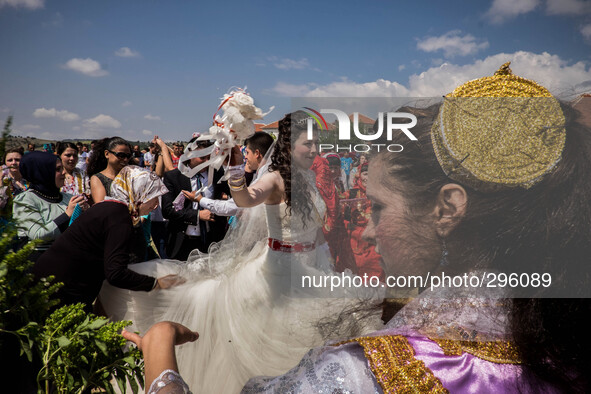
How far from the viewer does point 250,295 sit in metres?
2.68

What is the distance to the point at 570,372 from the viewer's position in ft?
2.86

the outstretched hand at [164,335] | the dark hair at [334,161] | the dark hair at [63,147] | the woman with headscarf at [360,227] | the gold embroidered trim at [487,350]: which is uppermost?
the dark hair at [63,147]

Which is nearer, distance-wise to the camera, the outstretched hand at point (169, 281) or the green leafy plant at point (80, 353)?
the green leafy plant at point (80, 353)

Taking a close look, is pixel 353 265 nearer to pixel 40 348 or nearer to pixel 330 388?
pixel 330 388

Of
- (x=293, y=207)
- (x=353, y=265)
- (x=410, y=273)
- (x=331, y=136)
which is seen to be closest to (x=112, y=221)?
(x=293, y=207)

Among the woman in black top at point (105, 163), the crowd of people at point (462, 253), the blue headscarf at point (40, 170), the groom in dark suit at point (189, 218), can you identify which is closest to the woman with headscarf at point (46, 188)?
the blue headscarf at point (40, 170)

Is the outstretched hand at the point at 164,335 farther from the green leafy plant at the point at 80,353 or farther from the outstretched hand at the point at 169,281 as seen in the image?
the outstretched hand at the point at 169,281

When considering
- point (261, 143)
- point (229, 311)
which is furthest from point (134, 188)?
point (261, 143)

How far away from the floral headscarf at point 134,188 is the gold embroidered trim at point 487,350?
93.9 inches

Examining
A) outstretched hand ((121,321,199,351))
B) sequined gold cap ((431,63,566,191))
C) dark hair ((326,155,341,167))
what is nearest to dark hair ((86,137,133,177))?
dark hair ((326,155,341,167))

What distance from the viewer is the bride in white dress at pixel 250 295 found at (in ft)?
7.88

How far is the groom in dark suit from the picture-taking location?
4.67 meters

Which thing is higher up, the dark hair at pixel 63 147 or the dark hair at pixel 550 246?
the dark hair at pixel 63 147

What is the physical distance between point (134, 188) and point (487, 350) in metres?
2.49
